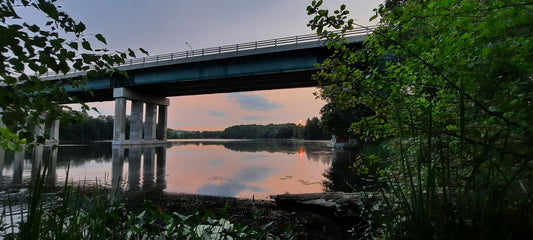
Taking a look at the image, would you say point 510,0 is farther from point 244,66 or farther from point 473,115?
point 244,66

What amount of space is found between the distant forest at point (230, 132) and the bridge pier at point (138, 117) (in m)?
28.8

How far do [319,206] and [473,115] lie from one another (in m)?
4.69

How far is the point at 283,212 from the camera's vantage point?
6.05 meters

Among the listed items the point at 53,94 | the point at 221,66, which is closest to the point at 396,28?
the point at 53,94

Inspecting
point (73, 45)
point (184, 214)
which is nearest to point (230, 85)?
point (184, 214)

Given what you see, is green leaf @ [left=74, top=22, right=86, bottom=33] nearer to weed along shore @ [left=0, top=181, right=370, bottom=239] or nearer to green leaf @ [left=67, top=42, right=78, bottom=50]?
green leaf @ [left=67, top=42, right=78, bottom=50]

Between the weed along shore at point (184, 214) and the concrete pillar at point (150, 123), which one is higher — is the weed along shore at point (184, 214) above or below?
below

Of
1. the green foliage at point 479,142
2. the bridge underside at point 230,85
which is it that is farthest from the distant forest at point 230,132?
the green foliage at point 479,142

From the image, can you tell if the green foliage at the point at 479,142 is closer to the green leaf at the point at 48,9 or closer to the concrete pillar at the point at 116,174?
the green leaf at the point at 48,9

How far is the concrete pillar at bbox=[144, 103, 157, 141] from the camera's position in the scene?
41.3m

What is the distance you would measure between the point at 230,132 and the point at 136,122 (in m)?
114

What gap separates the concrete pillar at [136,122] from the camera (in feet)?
122

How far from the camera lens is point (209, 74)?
28688 mm

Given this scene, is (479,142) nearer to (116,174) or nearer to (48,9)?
(48,9)
